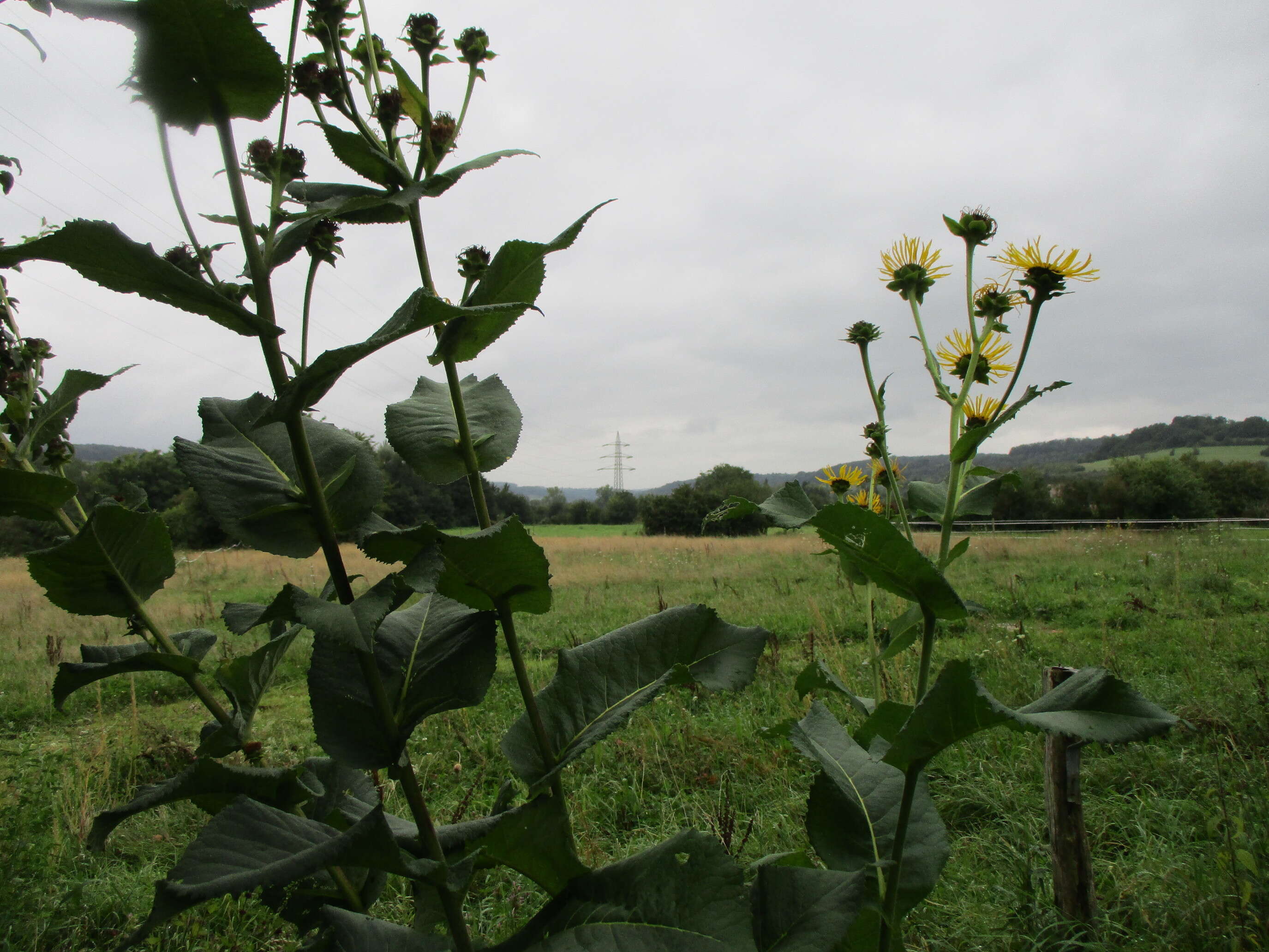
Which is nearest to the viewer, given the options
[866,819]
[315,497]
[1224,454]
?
[315,497]

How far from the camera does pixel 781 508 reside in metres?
1.20

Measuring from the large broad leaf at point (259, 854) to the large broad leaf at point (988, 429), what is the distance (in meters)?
1.00

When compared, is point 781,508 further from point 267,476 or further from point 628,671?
point 267,476

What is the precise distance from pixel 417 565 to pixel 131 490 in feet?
3.08

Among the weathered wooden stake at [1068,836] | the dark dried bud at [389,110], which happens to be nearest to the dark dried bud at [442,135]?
the dark dried bud at [389,110]

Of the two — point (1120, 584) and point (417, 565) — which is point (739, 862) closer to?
point (417, 565)

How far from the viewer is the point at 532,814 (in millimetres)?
801

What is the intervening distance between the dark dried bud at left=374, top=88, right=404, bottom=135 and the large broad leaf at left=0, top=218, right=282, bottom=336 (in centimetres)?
37

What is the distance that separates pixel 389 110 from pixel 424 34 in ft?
0.57

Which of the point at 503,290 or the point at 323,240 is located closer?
the point at 503,290

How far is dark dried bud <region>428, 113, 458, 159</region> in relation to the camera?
99 centimetres

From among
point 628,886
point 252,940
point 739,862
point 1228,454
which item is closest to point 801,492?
point 628,886

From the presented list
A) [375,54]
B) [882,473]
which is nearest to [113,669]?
[375,54]

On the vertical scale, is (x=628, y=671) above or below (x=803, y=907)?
above
